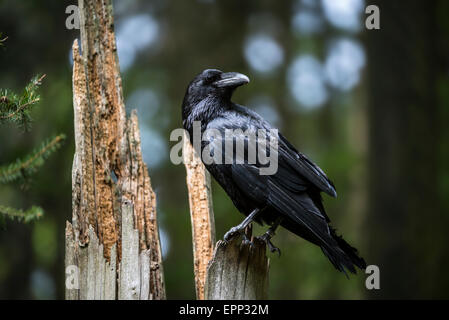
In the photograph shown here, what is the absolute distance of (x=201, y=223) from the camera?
3.76m

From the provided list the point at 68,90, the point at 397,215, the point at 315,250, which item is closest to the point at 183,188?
the point at 315,250

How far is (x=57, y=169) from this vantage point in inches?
243

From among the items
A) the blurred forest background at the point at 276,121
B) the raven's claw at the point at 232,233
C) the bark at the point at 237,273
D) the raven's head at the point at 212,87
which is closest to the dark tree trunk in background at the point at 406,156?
the blurred forest background at the point at 276,121

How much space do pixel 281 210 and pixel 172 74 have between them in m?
6.21

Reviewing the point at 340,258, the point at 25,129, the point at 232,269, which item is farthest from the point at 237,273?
the point at 25,129

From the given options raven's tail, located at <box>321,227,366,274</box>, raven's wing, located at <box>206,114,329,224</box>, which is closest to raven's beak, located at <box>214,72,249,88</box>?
raven's wing, located at <box>206,114,329,224</box>

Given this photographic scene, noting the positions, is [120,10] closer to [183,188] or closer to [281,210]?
[183,188]

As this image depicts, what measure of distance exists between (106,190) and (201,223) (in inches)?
35.1

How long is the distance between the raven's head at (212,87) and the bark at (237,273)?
1840 millimetres

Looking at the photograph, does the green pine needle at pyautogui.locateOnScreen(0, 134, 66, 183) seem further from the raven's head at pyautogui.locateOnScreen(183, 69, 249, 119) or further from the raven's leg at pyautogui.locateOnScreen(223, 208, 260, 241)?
the raven's head at pyautogui.locateOnScreen(183, 69, 249, 119)

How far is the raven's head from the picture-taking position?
451 centimetres

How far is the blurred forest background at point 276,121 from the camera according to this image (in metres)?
5.73

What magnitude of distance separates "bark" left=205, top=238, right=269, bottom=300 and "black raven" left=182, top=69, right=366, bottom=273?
352 mm

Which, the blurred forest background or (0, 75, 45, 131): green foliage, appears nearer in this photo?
(0, 75, 45, 131): green foliage
